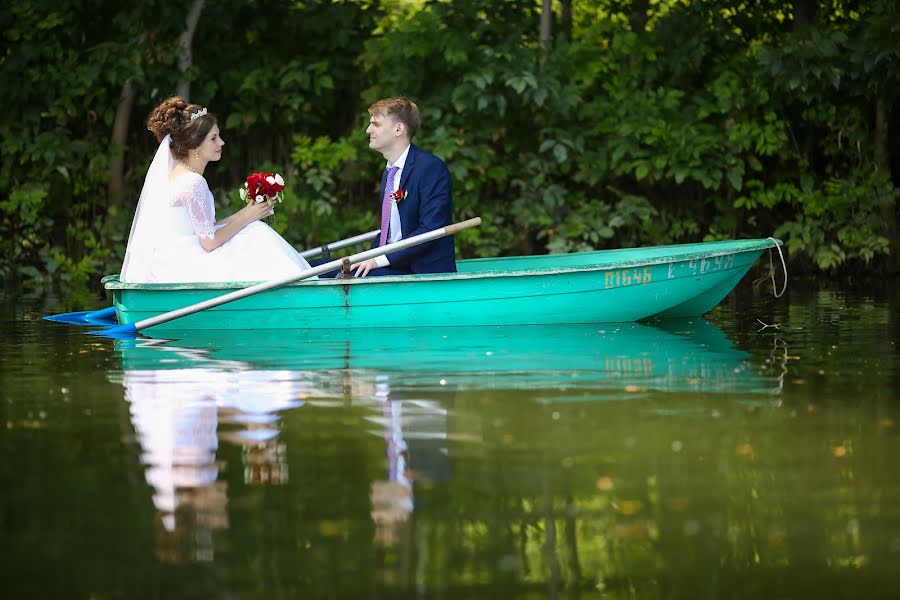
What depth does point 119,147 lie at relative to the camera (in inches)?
547

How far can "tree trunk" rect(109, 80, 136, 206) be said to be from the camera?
13.9m

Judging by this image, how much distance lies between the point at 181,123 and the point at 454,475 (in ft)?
15.4

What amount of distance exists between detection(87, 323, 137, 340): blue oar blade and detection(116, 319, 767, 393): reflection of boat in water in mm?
209

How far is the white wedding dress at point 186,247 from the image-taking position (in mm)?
8477

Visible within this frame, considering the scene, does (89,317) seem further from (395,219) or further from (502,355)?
(502,355)

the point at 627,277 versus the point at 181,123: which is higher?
the point at 181,123

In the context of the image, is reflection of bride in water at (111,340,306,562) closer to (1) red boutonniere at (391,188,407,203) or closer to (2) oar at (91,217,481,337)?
(2) oar at (91,217,481,337)

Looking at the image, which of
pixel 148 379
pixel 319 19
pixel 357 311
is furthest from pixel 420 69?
pixel 148 379

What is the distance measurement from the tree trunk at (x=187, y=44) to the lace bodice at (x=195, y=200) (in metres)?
5.15

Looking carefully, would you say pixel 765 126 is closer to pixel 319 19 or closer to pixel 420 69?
pixel 420 69

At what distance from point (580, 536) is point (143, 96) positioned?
10.7m

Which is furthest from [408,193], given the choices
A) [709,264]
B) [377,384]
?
[377,384]

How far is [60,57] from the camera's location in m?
13.6

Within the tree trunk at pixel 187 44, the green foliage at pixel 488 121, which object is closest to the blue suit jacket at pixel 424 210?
the green foliage at pixel 488 121
